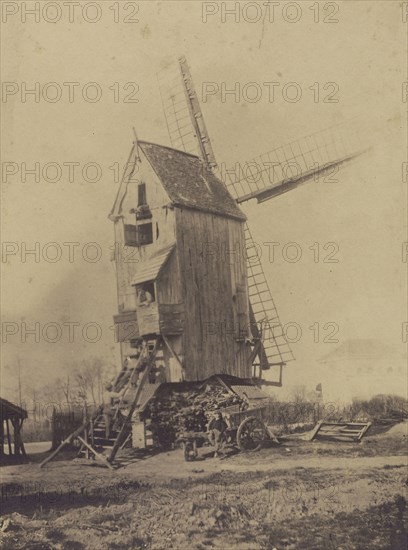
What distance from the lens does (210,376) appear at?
16.9 metres

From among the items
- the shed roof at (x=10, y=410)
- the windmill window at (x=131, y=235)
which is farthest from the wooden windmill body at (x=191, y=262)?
the shed roof at (x=10, y=410)

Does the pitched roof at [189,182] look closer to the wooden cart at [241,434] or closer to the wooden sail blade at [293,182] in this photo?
the wooden sail blade at [293,182]

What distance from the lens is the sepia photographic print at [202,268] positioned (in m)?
10.9

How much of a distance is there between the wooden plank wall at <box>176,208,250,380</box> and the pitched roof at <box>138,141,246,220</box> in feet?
0.98

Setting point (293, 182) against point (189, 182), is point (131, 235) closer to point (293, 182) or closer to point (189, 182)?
point (189, 182)

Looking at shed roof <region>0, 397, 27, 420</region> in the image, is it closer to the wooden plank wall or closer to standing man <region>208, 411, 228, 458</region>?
the wooden plank wall

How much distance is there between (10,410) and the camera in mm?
16156

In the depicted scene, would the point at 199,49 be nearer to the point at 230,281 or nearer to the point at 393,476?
the point at 230,281

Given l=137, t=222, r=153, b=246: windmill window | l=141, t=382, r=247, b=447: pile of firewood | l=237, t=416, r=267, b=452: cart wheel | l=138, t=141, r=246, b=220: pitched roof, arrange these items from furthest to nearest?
l=137, t=222, r=153, b=246: windmill window, l=138, t=141, r=246, b=220: pitched roof, l=141, t=382, r=247, b=447: pile of firewood, l=237, t=416, r=267, b=452: cart wheel

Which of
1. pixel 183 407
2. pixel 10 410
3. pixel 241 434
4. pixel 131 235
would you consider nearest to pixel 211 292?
pixel 131 235

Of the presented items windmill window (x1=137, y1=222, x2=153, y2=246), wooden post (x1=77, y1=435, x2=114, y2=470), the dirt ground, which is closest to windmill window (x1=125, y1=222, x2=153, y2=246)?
windmill window (x1=137, y1=222, x2=153, y2=246)

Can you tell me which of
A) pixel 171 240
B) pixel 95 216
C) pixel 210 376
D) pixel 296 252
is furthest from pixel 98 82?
pixel 210 376

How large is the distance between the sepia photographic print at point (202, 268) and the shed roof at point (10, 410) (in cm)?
13

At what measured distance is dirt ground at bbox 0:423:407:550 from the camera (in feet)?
30.8
